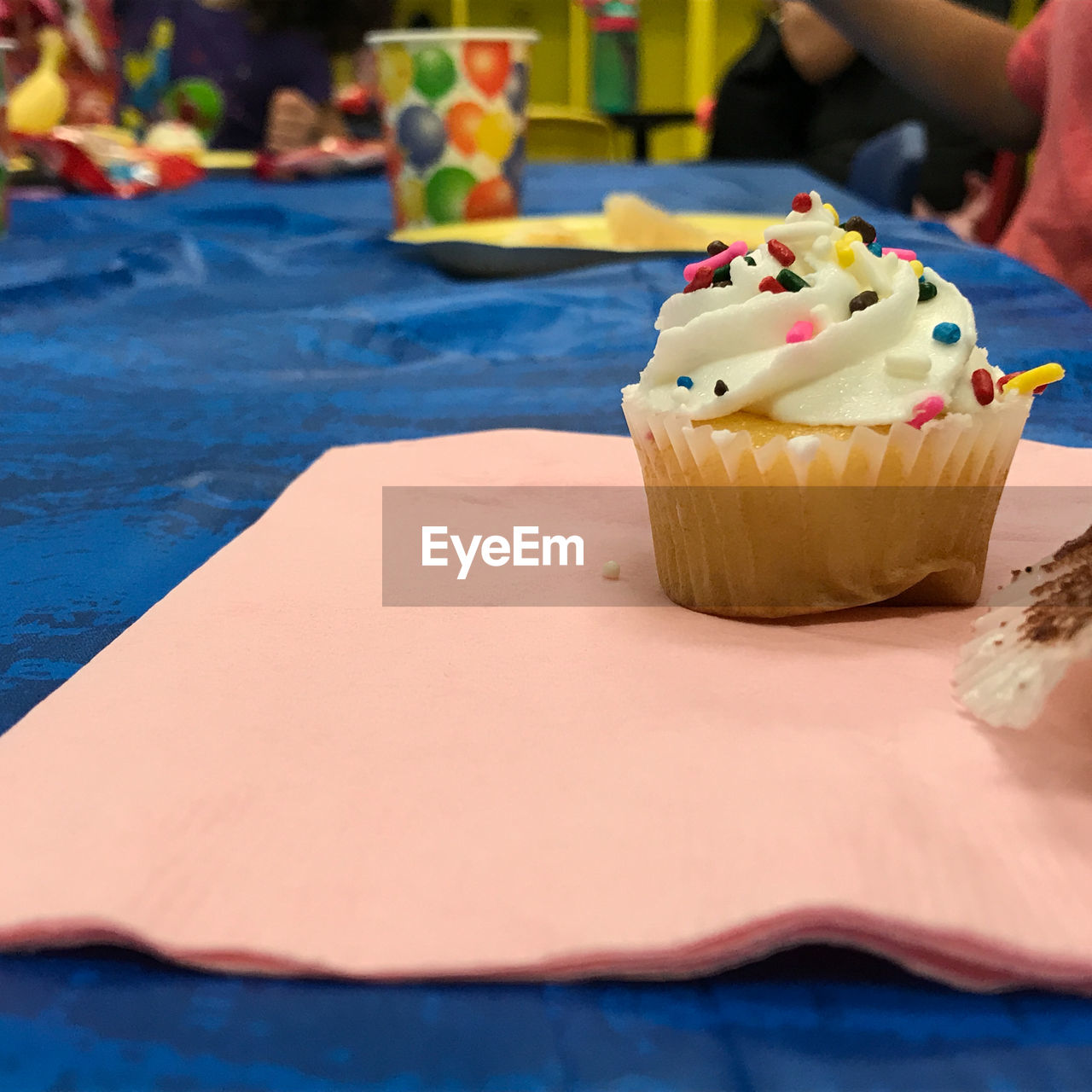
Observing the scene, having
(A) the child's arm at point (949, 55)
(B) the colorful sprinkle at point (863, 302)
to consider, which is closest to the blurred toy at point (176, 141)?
(A) the child's arm at point (949, 55)

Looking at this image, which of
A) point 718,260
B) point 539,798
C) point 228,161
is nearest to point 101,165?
point 228,161

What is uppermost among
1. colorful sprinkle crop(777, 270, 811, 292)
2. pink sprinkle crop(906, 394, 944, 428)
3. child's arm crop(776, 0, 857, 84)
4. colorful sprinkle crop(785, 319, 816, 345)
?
child's arm crop(776, 0, 857, 84)

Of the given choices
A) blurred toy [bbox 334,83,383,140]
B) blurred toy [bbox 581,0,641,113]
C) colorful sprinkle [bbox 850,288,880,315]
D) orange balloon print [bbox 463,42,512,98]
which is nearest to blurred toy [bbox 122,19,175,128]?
blurred toy [bbox 334,83,383,140]

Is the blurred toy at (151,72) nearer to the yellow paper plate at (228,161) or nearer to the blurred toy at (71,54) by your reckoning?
the blurred toy at (71,54)

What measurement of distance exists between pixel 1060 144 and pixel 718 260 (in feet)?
4.15

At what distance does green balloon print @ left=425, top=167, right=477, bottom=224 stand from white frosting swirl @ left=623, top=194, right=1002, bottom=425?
1273 mm

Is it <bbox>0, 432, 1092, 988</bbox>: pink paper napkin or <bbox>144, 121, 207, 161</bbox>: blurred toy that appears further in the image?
<bbox>144, 121, 207, 161</bbox>: blurred toy

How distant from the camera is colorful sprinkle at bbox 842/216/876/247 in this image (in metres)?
0.78

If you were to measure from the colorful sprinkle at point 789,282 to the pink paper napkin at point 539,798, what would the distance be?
214mm

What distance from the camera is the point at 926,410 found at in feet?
2.19

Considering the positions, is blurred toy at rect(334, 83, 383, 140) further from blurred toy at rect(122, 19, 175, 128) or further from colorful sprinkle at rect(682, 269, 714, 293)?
colorful sprinkle at rect(682, 269, 714, 293)

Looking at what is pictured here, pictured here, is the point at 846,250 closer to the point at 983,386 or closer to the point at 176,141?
the point at 983,386

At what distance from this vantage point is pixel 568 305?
1489mm

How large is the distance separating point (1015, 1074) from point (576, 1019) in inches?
5.4
